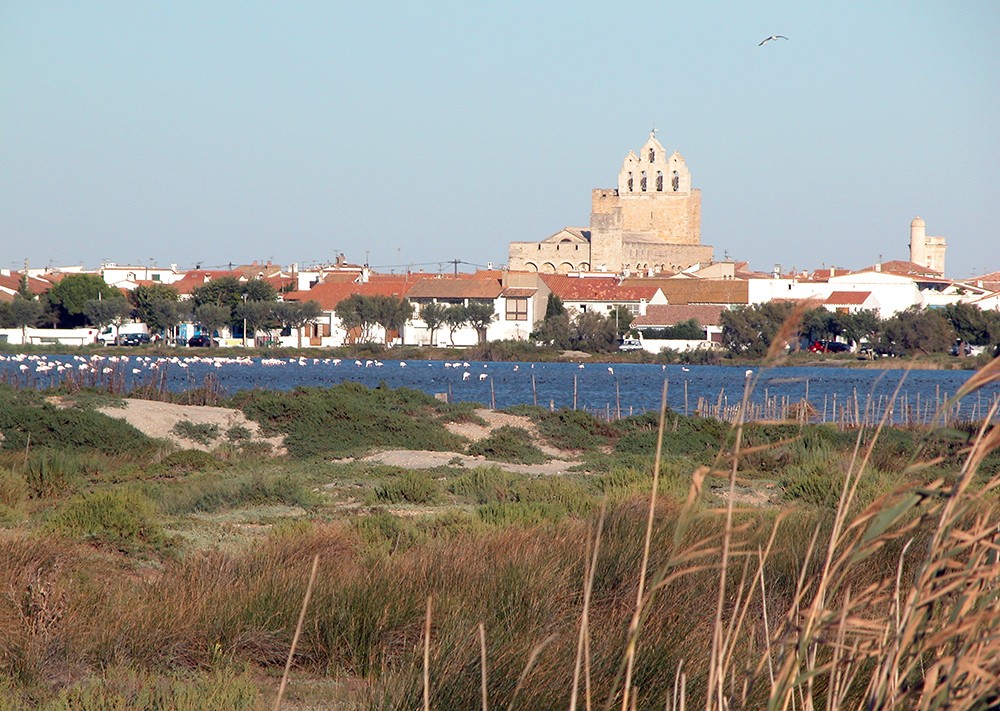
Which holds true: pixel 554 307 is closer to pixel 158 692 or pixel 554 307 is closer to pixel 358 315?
pixel 358 315

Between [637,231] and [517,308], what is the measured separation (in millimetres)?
44840

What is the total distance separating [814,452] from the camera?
17641 mm

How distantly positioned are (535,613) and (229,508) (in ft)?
21.9

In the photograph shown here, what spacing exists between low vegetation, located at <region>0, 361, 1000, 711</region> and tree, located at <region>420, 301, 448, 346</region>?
67092 millimetres

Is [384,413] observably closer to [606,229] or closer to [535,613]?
[535,613]

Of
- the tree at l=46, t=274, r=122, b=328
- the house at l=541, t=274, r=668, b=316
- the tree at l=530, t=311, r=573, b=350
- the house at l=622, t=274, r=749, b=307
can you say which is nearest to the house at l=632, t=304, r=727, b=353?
the house at l=541, t=274, r=668, b=316

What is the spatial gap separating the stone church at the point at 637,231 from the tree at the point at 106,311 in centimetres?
4384

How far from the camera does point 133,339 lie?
245 feet

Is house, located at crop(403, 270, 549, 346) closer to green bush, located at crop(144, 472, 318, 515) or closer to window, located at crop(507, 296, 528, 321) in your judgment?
window, located at crop(507, 296, 528, 321)

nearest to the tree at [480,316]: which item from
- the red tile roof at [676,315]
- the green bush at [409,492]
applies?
the red tile roof at [676,315]

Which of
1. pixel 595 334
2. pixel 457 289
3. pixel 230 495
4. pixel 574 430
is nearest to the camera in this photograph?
pixel 230 495

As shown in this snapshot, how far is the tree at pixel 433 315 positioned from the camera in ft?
259

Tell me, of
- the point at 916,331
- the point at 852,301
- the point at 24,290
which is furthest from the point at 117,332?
the point at 916,331

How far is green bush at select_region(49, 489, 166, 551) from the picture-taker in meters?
8.38
